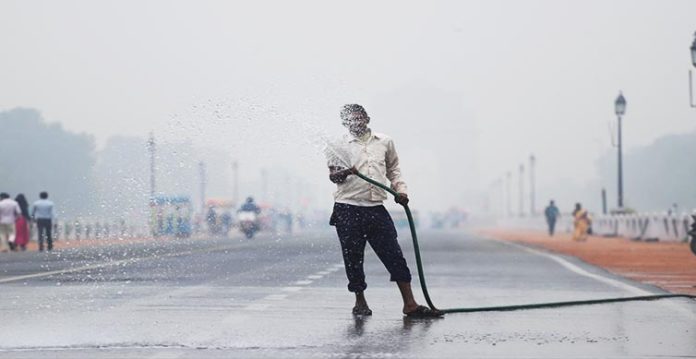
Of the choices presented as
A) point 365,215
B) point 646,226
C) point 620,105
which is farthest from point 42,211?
point 620,105

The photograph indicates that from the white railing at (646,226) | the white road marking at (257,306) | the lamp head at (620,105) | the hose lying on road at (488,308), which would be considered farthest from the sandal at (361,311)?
the lamp head at (620,105)

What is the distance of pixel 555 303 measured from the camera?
587 inches

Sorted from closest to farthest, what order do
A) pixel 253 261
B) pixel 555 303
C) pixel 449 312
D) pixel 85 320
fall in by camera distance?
pixel 85 320, pixel 449 312, pixel 555 303, pixel 253 261

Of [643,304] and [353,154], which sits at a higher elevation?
[353,154]

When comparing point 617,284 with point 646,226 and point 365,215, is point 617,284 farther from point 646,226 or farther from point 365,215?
point 646,226

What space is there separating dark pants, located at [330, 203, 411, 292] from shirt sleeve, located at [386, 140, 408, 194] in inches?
10.2

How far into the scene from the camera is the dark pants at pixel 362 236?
43.8ft

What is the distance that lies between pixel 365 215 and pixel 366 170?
38 cm

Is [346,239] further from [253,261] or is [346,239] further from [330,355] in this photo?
[253,261]

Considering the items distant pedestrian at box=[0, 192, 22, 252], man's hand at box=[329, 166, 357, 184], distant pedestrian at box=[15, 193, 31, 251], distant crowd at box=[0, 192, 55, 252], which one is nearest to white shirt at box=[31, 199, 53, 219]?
distant crowd at box=[0, 192, 55, 252]

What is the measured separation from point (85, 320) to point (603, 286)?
346 inches

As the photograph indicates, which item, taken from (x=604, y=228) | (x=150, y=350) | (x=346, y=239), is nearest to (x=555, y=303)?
(x=346, y=239)

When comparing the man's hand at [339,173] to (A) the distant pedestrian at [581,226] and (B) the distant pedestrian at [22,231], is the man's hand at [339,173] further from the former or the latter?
(A) the distant pedestrian at [581,226]

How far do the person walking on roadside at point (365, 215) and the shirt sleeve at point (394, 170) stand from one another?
60 mm
